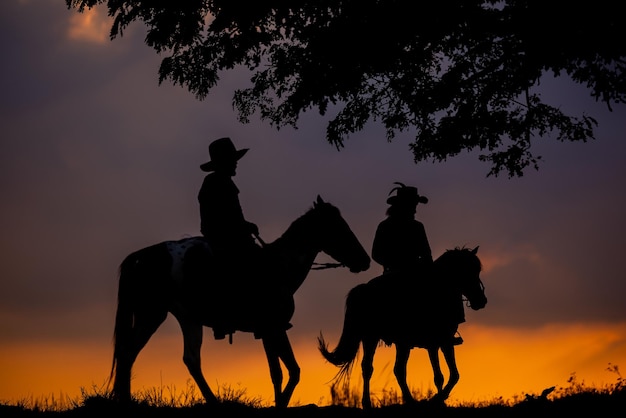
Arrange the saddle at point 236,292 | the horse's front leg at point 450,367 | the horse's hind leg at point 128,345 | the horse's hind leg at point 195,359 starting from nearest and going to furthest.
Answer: the horse's hind leg at point 195,359 → the horse's hind leg at point 128,345 → the saddle at point 236,292 → the horse's front leg at point 450,367

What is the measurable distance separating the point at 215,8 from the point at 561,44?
6065 millimetres

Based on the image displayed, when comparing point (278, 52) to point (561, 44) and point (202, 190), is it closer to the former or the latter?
point (561, 44)

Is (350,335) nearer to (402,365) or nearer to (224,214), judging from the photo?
(402,365)

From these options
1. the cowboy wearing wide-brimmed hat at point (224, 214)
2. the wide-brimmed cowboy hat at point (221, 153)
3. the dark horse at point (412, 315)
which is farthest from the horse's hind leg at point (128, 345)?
the dark horse at point (412, 315)

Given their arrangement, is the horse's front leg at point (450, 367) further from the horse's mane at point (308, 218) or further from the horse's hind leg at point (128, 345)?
the horse's hind leg at point (128, 345)

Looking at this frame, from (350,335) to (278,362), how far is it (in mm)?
3562

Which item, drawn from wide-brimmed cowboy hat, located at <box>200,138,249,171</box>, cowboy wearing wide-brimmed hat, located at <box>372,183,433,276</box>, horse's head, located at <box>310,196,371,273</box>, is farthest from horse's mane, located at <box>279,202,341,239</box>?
Answer: cowboy wearing wide-brimmed hat, located at <box>372,183,433,276</box>

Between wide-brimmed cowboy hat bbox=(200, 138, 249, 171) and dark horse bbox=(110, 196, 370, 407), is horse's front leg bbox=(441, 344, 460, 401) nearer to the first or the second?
dark horse bbox=(110, 196, 370, 407)

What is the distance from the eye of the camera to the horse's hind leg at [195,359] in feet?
33.7

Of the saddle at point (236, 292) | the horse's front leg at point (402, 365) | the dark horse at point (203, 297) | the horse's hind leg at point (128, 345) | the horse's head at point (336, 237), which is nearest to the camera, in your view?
the horse's hind leg at point (128, 345)

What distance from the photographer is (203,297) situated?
35.8 feet

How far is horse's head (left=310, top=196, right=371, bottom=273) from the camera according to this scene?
450 inches

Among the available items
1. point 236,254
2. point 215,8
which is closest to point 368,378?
point 236,254

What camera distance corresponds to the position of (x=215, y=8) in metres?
15.7
